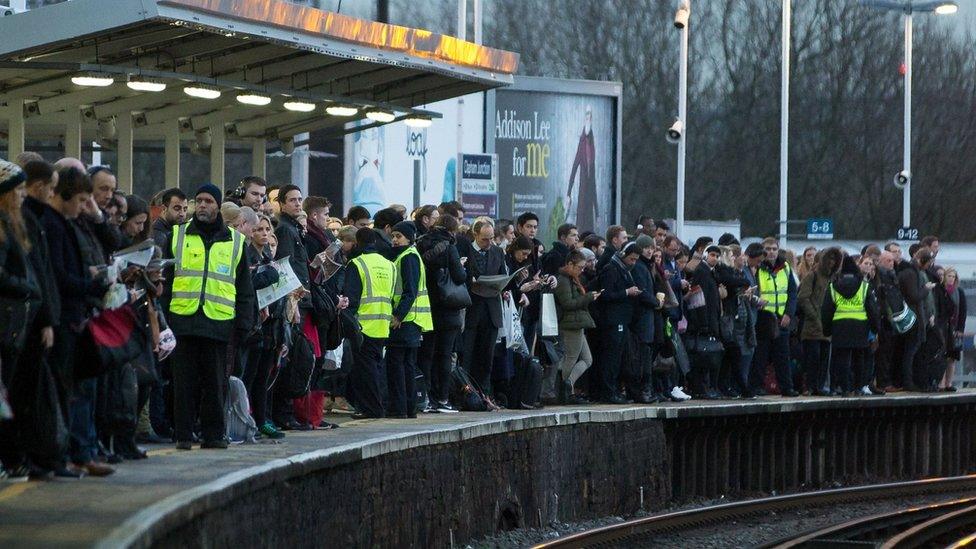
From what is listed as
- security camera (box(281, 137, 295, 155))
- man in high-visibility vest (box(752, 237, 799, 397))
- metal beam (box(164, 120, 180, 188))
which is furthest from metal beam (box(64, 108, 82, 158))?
man in high-visibility vest (box(752, 237, 799, 397))

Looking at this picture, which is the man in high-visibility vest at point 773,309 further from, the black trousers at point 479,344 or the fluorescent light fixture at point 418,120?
the black trousers at point 479,344

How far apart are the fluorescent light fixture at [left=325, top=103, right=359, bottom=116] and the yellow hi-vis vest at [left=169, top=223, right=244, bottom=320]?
9242 millimetres

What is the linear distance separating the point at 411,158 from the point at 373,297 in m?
11.8

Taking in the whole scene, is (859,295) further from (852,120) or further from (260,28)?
(852,120)

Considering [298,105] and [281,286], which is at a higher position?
[298,105]

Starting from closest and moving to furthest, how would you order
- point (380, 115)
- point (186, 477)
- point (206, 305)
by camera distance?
point (186, 477), point (206, 305), point (380, 115)

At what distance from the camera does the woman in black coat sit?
16.9m

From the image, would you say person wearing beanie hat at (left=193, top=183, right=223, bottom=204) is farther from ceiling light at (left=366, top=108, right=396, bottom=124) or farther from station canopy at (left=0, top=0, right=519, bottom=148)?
ceiling light at (left=366, top=108, right=396, bottom=124)

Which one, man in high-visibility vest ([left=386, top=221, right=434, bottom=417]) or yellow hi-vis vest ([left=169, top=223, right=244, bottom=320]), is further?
man in high-visibility vest ([left=386, top=221, right=434, bottom=417])

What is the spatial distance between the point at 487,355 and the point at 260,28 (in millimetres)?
3470

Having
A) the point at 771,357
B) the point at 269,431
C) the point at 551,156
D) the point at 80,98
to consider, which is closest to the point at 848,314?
the point at 771,357

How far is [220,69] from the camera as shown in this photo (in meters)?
19.9

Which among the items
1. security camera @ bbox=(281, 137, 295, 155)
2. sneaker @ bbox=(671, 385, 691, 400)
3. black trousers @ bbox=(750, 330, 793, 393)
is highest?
security camera @ bbox=(281, 137, 295, 155)

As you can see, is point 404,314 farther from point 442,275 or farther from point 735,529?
point 735,529
